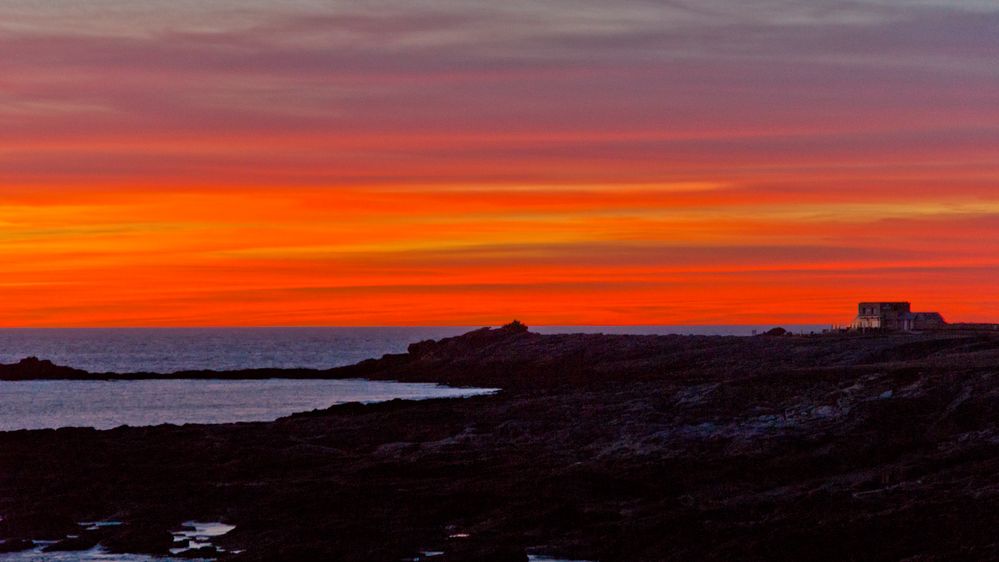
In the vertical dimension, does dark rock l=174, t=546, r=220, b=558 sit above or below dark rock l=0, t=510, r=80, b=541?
below

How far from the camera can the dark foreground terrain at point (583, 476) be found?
1329 inches

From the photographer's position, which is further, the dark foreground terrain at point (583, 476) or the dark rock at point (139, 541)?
the dark rock at point (139, 541)

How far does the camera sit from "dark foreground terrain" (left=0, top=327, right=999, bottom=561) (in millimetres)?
33750

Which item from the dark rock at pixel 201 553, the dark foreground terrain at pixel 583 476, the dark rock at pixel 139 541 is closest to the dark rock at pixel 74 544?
the dark foreground terrain at pixel 583 476

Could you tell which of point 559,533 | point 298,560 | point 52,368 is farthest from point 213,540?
point 52,368

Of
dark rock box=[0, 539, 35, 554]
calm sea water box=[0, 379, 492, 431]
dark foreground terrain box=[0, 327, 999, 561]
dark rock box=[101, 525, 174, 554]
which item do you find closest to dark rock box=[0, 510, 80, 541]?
dark foreground terrain box=[0, 327, 999, 561]

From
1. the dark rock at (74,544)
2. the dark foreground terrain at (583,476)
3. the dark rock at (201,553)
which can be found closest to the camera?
the dark foreground terrain at (583,476)

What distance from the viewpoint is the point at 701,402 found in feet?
177

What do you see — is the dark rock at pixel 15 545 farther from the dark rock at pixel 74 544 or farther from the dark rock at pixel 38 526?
the dark rock at pixel 38 526

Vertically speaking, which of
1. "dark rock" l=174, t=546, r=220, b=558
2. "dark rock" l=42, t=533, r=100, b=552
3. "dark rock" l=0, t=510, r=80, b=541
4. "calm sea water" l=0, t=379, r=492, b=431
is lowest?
"dark rock" l=174, t=546, r=220, b=558

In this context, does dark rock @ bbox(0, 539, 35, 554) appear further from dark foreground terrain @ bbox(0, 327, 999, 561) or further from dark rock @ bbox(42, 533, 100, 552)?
dark foreground terrain @ bbox(0, 327, 999, 561)

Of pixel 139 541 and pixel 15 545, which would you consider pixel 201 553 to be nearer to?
pixel 139 541

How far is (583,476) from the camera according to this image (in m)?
42.1

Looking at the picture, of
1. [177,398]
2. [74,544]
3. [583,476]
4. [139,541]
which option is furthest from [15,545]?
[177,398]
